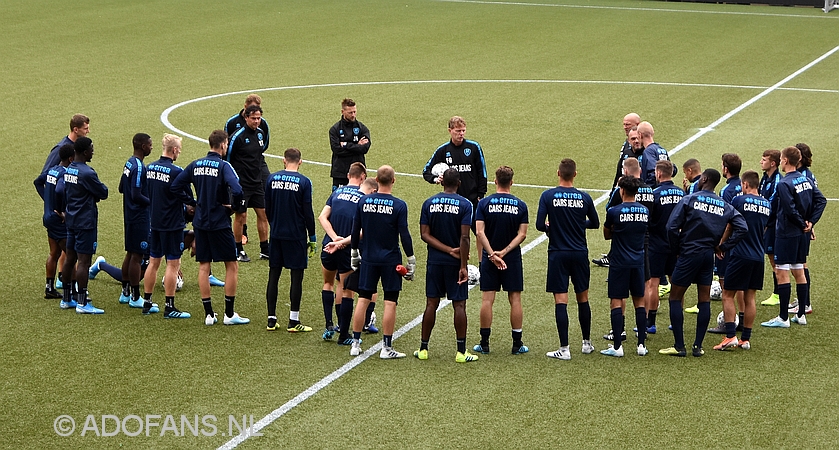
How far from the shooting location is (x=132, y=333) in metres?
12.3

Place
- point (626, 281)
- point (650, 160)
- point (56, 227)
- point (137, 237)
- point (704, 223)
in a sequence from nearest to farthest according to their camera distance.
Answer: point (704, 223) → point (626, 281) → point (137, 237) → point (56, 227) → point (650, 160)

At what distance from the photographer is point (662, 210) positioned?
12445mm

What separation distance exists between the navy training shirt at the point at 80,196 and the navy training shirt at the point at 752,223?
7.61 m

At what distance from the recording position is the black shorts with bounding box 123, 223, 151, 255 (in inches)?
520

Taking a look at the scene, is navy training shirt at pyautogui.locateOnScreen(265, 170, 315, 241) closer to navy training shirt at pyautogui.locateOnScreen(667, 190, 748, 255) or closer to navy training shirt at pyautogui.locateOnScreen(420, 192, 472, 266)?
navy training shirt at pyautogui.locateOnScreen(420, 192, 472, 266)

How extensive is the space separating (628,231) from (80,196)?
6.63m

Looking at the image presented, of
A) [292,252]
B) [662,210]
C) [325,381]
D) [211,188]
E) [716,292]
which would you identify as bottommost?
[325,381]

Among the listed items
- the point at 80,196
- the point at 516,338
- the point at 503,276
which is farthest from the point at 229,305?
the point at 516,338

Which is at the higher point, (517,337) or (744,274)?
(744,274)

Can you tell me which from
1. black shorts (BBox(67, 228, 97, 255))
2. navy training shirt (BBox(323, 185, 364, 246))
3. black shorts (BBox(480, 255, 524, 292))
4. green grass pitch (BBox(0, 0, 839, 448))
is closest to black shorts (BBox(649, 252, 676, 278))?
green grass pitch (BBox(0, 0, 839, 448))

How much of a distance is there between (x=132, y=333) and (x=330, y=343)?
2351 mm

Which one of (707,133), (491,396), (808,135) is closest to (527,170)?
(707,133)

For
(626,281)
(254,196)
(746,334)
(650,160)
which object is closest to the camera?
(626,281)

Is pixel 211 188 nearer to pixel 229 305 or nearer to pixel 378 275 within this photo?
pixel 229 305
